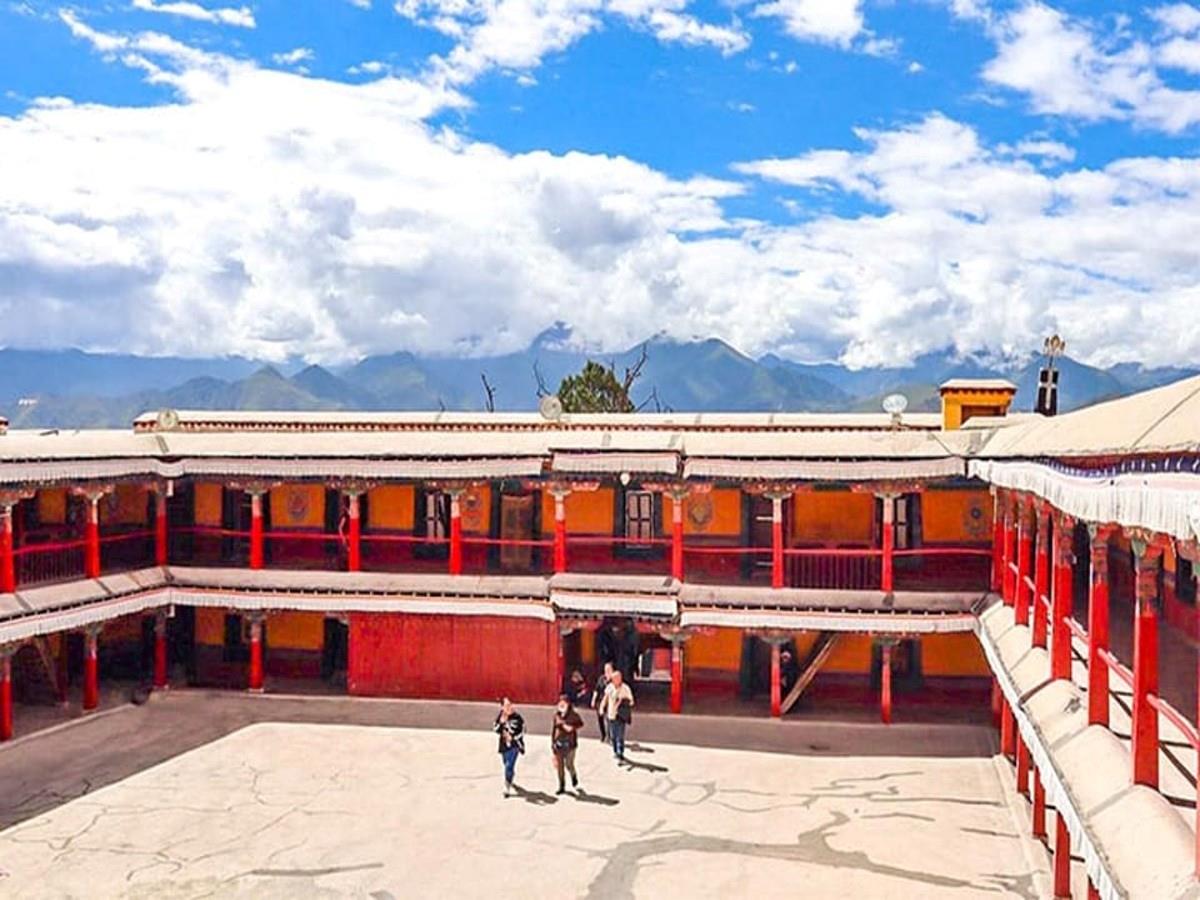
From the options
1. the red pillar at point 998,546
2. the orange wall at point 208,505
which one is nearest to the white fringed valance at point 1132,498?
the red pillar at point 998,546

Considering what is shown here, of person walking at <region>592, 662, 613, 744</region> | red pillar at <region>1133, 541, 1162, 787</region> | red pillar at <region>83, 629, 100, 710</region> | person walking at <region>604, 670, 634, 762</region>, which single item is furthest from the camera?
red pillar at <region>83, 629, 100, 710</region>

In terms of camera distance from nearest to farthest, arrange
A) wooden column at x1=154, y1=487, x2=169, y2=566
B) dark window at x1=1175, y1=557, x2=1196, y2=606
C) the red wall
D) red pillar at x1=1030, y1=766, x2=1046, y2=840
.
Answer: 1. red pillar at x1=1030, y1=766, x2=1046, y2=840
2. dark window at x1=1175, y1=557, x2=1196, y2=606
3. the red wall
4. wooden column at x1=154, y1=487, x2=169, y2=566

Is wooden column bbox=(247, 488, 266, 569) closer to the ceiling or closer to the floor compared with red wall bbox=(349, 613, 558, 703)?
closer to the ceiling

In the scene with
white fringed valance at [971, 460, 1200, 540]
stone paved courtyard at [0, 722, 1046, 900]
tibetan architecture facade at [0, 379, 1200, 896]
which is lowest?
stone paved courtyard at [0, 722, 1046, 900]

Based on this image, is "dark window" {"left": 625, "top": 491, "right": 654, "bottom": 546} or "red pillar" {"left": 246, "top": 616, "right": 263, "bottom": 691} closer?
"red pillar" {"left": 246, "top": 616, "right": 263, "bottom": 691}

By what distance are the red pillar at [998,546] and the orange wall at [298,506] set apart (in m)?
14.3

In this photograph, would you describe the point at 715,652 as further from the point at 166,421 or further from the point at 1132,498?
the point at 166,421

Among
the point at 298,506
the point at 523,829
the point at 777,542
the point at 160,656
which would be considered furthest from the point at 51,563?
the point at 777,542

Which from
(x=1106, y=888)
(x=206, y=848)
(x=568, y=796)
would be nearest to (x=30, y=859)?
(x=206, y=848)

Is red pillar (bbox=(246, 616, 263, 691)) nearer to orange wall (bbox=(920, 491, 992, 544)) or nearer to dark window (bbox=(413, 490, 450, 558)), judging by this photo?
dark window (bbox=(413, 490, 450, 558))

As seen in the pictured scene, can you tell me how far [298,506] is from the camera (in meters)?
24.2

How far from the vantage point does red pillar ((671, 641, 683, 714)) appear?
20.8 m

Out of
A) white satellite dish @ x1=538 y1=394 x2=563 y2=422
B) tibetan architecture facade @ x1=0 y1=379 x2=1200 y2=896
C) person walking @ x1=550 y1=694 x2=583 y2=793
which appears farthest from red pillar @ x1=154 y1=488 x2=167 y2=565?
person walking @ x1=550 y1=694 x2=583 y2=793

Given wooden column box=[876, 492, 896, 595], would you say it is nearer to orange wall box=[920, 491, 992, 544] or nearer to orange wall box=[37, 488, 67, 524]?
orange wall box=[920, 491, 992, 544]
